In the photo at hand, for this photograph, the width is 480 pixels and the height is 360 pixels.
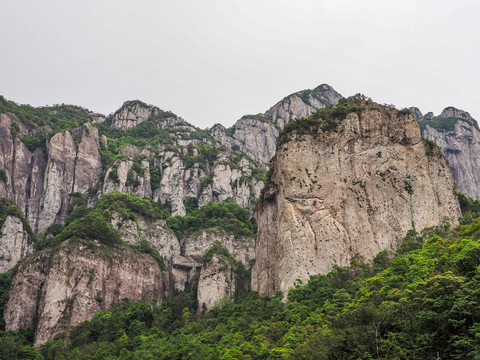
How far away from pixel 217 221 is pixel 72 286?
29994 millimetres

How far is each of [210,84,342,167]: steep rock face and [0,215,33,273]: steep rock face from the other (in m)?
68.1

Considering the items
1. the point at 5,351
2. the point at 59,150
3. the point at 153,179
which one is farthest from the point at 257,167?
the point at 5,351

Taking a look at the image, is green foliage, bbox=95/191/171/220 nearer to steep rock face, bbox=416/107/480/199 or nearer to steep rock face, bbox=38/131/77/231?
steep rock face, bbox=38/131/77/231

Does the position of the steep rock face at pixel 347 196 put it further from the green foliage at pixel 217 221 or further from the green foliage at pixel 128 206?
the green foliage at pixel 128 206

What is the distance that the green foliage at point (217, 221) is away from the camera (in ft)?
268

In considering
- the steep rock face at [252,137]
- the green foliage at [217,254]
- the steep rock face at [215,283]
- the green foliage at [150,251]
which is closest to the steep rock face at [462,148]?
the steep rock face at [252,137]

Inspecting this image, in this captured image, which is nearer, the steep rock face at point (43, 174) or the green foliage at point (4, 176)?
the green foliage at point (4, 176)

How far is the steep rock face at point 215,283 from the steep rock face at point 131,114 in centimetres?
6843

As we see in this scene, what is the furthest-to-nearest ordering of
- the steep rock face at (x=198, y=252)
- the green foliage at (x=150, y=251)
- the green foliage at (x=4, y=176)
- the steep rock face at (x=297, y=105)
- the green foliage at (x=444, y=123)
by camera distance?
the steep rock face at (x=297, y=105) < the green foliage at (x=444, y=123) < the green foliage at (x=4, y=176) < the steep rock face at (x=198, y=252) < the green foliage at (x=150, y=251)

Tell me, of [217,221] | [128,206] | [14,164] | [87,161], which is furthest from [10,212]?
[217,221]

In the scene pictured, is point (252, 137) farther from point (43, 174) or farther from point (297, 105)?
point (43, 174)

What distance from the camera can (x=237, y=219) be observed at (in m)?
84.7

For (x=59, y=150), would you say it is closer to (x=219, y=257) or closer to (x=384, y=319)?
(x=219, y=257)

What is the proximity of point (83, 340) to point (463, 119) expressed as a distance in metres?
106
